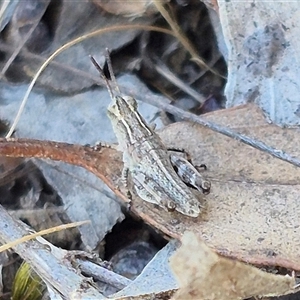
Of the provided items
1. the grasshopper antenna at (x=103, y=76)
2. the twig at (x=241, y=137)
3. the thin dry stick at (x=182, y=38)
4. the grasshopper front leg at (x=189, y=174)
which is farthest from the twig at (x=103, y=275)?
the thin dry stick at (x=182, y=38)

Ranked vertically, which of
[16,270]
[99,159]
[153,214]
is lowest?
[16,270]

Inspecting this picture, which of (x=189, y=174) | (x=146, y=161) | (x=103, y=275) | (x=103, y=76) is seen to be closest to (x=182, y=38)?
(x=103, y=76)

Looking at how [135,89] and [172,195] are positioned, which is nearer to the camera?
[172,195]

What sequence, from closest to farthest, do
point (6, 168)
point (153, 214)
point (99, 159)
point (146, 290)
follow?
point (146, 290), point (153, 214), point (99, 159), point (6, 168)

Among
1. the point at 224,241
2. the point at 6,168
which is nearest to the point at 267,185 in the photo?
the point at 224,241

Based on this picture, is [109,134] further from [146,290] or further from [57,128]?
[146,290]

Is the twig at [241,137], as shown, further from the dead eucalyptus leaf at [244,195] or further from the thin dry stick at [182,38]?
the thin dry stick at [182,38]

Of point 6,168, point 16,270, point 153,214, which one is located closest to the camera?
point 153,214

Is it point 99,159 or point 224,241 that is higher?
point 99,159

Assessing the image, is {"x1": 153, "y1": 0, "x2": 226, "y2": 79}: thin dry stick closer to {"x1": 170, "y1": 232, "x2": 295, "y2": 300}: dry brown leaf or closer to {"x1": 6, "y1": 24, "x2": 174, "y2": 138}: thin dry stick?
{"x1": 6, "y1": 24, "x2": 174, "y2": 138}: thin dry stick
